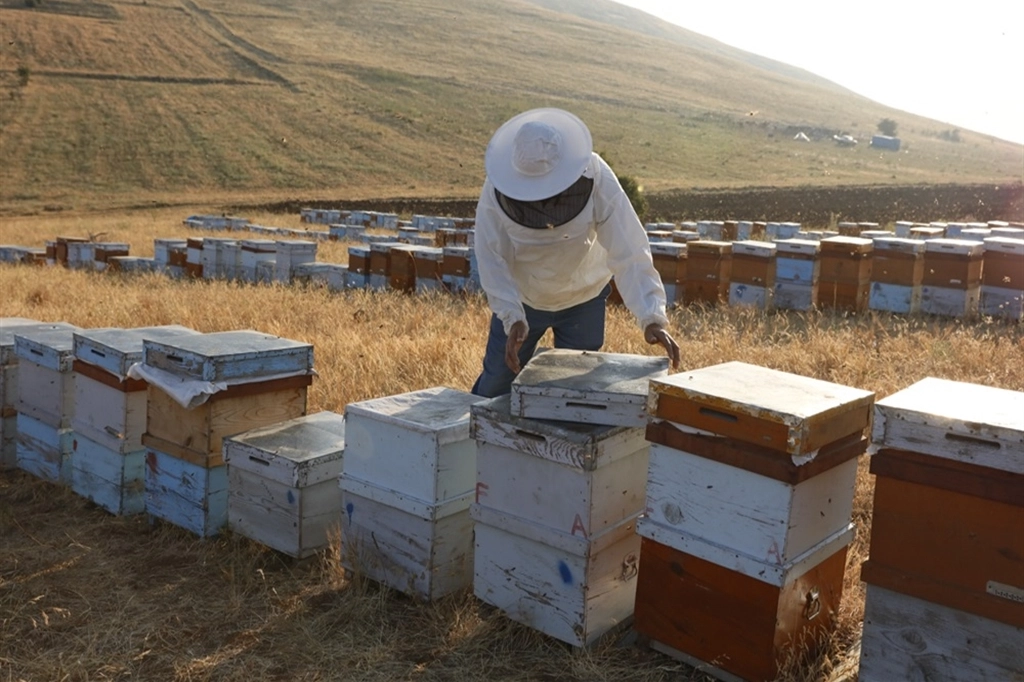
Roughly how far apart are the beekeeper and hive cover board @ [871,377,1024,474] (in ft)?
3.96

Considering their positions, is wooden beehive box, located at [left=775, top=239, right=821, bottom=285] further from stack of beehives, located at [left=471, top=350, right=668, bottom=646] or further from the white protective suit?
stack of beehives, located at [left=471, top=350, right=668, bottom=646]

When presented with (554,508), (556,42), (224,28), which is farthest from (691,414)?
(556,42)

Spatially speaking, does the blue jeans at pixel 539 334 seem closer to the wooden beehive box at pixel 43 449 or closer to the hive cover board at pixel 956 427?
the hive cover board at pixel 956 427

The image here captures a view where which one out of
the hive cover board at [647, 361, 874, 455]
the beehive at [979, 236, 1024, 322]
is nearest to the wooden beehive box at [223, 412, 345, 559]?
the hive cover board at [647, 361, 874, 455]

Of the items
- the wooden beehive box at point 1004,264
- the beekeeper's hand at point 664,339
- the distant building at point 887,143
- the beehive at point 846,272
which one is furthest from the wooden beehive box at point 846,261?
the distant building at point 887,143

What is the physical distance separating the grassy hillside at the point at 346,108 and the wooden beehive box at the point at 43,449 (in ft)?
107

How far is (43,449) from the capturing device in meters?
5.50

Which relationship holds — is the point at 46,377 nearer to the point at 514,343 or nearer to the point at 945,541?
the point at 514,343

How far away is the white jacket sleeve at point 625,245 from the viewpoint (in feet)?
14.1

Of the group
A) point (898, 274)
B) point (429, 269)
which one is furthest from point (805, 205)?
point (429, 269)

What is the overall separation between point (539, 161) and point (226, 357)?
1.74 m

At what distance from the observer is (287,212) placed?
35.7 meters

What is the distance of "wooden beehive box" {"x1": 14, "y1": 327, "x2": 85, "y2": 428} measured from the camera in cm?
523

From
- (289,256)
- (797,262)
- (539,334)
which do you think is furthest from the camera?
(289,256)
